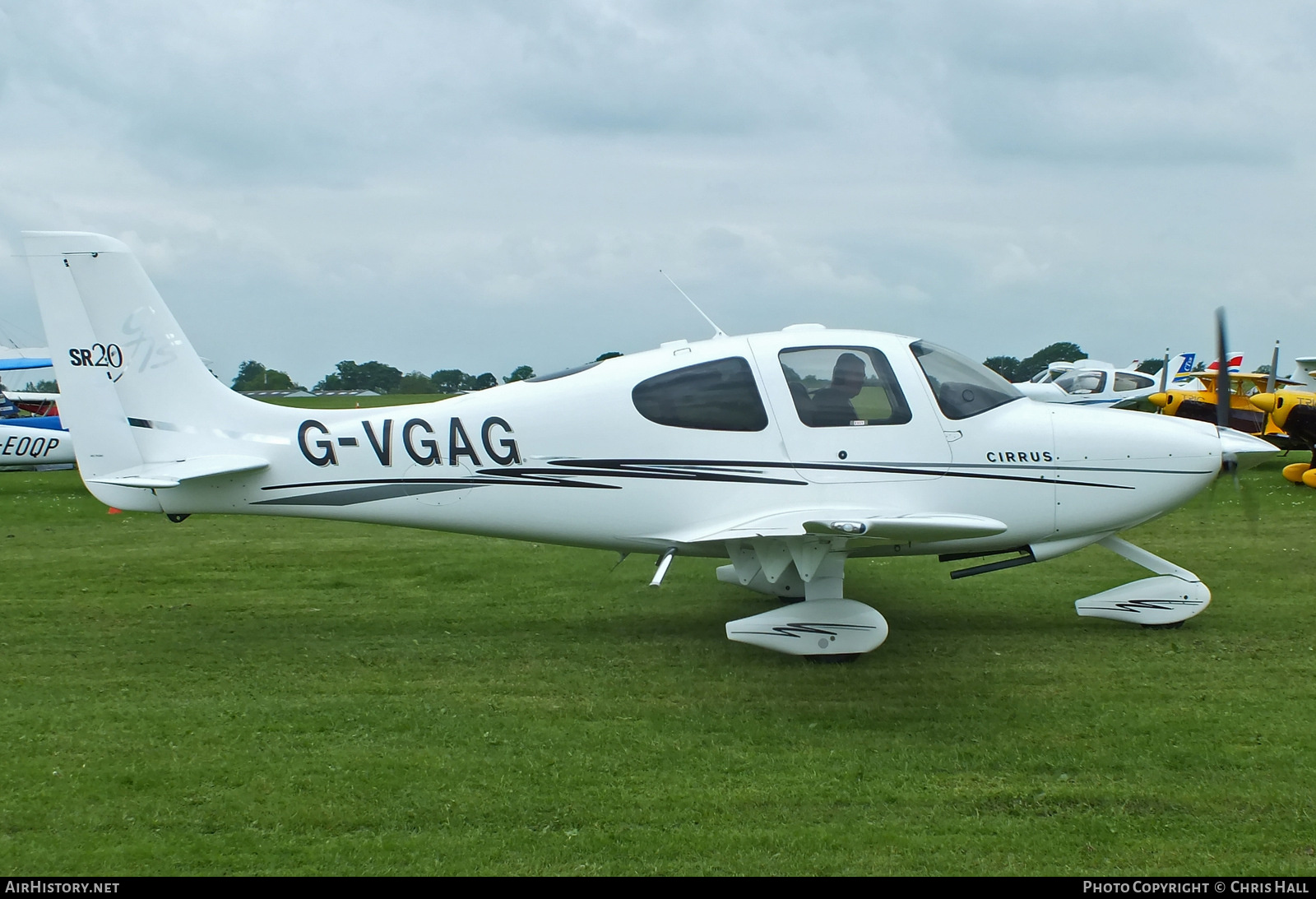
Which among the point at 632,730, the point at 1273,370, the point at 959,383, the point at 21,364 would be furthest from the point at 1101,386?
the point at 21,364

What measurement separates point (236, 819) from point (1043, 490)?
5266 mm

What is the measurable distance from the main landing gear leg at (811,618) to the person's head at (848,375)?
109 cm

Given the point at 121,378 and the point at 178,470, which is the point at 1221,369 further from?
the point at 121,378

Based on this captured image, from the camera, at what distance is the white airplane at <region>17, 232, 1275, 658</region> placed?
6844mm

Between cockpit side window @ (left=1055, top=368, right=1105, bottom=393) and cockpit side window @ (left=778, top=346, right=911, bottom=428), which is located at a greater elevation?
cockpit side window @ (left=1055, top=368, right=1105, bottom=393)

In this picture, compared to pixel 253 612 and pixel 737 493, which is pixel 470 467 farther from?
pixel 253 612

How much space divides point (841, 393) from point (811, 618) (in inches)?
59.7

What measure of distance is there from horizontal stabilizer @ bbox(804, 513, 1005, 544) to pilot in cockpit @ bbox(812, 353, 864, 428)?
3.38 feet

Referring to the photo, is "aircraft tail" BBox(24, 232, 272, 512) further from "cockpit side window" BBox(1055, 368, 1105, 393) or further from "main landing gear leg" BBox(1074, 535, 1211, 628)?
"cockpit side window" BBox(1055, 368, 1105, 393)

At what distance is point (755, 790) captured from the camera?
15.6ft

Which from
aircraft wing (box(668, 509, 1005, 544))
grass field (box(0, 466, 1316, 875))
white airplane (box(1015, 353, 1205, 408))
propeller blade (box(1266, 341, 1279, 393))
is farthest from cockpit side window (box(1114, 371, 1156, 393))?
aircraft wing (box(668, 509, 1005, 544))

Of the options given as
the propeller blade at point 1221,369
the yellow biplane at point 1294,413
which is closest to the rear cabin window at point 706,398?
the propeller blade at point 1221,369

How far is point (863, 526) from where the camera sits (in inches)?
227

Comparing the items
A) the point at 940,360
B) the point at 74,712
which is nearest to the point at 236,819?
the point at 74,712
